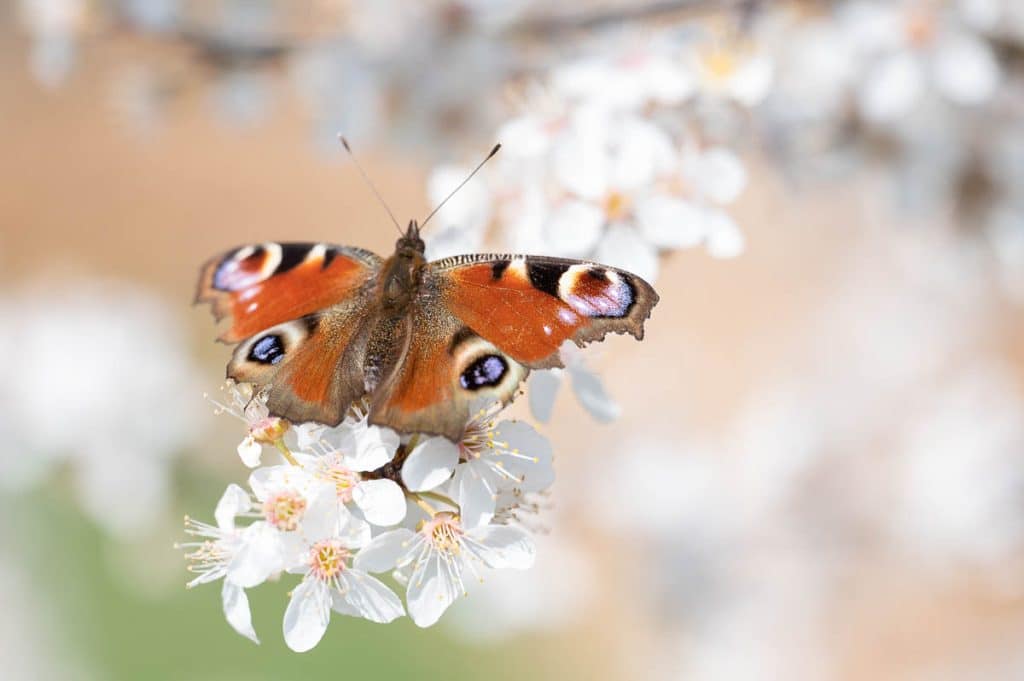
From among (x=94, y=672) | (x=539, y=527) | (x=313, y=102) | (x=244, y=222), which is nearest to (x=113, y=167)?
(x=244, y=222)

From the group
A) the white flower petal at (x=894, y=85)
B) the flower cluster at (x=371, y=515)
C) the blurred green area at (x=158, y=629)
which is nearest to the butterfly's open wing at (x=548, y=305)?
the flower cluster at (x=371, y=515)

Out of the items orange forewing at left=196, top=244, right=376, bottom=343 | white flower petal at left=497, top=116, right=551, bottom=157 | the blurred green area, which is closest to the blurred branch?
white flower petal at left=497, top=116, right=551, bottom=157

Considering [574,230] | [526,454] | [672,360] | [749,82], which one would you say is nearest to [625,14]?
[749,82]

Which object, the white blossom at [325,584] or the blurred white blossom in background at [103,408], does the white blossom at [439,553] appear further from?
the blurred white blossom in background at [103,408]

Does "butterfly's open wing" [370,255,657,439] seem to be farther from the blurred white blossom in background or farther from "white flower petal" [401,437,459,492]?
the blurred white blossom in background

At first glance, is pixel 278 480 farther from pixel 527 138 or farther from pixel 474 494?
pixel 527 138

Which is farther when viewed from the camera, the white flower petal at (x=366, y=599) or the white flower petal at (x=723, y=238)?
the white flower petal at (x=723, y=238)

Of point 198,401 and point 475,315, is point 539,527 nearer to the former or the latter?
point 475,315
